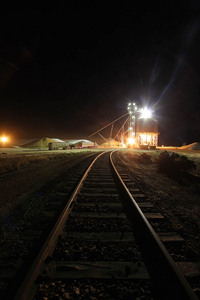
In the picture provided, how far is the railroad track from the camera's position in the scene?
60.4 inches

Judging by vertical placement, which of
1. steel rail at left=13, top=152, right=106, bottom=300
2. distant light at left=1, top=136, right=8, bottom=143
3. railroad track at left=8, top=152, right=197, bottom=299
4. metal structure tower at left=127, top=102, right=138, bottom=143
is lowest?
railroad track at left=8, top=152, right=197, bottom=299

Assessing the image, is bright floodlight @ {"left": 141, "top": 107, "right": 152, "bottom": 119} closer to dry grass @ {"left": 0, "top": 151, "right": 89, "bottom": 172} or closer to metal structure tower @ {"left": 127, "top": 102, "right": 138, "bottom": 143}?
metal structure tower @ {"left": 127, "top": 102, "right": 138, "bottom": 143}

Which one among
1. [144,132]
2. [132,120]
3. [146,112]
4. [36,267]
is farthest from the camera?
[132,120]

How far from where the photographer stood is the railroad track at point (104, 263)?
1.54m

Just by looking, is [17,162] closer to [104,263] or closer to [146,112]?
[104,263]

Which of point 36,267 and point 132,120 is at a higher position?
point 132,120

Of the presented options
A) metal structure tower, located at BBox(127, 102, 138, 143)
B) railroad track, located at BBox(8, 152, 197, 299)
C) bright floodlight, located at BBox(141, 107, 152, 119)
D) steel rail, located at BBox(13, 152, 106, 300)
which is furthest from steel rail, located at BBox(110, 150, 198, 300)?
bright floodlight, located at BBox(141, 107, 152, 119)

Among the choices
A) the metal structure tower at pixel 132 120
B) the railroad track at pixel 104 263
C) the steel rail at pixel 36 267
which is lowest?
the railroad track at pixel 104 263

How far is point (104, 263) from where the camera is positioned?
192 cm

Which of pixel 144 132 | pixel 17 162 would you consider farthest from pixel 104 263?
pixel 144 132

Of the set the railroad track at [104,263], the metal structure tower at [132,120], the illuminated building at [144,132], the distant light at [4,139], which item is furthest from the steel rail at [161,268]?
the distant light at [4,139]

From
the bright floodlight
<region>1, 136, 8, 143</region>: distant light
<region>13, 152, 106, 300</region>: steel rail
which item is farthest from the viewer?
<region>1, 136, 8, 143</region>: distant light

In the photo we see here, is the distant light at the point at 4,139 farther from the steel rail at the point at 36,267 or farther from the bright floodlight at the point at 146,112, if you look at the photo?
the steel rail at the point at 36,267

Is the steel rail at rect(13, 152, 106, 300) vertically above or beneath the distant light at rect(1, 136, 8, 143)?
beneath
